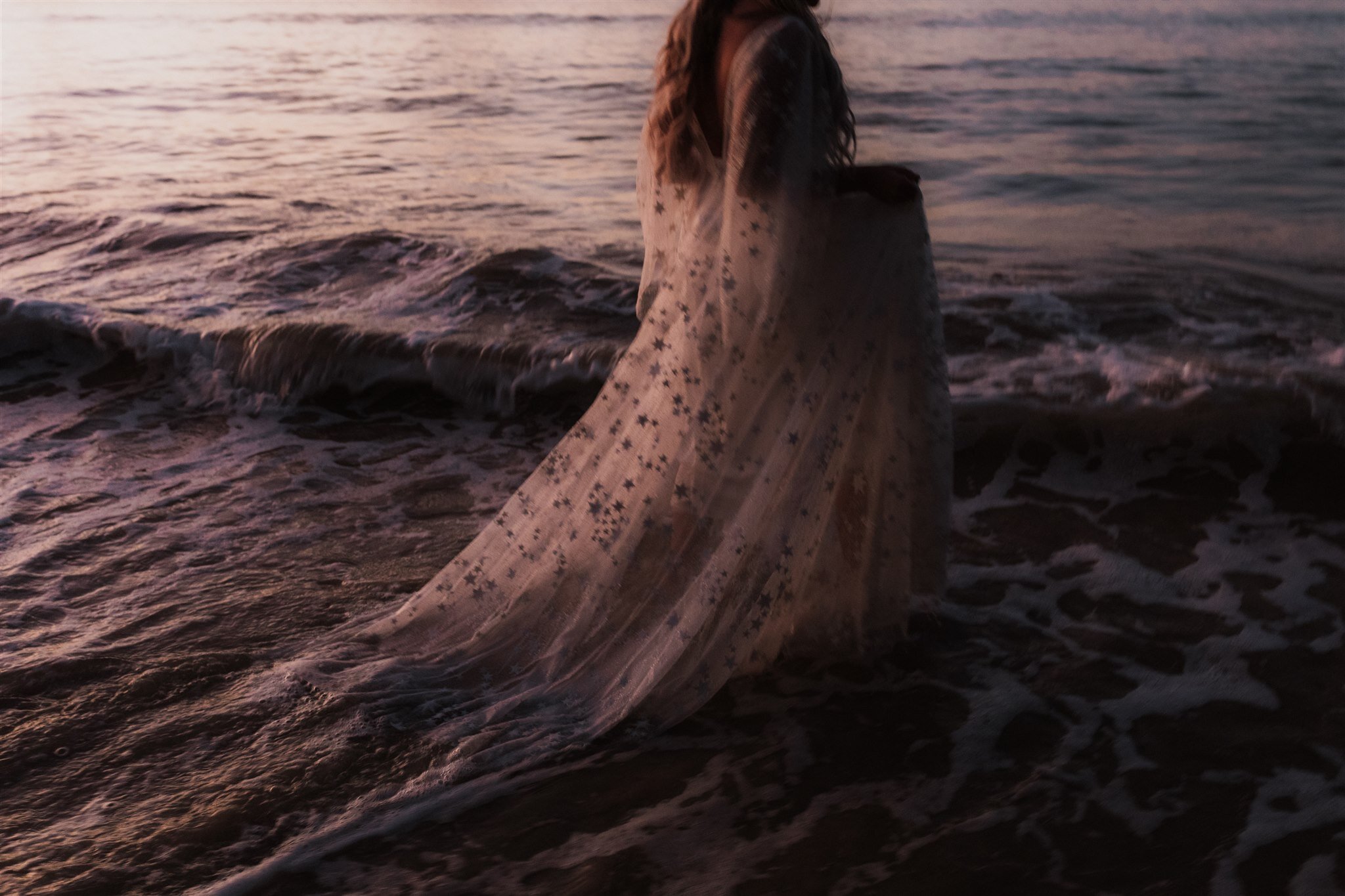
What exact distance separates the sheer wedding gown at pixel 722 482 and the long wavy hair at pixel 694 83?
0.16 ft

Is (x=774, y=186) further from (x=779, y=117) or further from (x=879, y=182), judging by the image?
(x=879, y=182)

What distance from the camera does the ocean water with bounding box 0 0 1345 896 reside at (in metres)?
2.53

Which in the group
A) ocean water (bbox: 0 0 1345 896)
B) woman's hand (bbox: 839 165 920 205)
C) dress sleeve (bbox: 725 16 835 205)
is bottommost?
ocean water (bbox: 0 0 1345 896)

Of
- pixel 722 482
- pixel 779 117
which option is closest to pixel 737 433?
pixel 722 482

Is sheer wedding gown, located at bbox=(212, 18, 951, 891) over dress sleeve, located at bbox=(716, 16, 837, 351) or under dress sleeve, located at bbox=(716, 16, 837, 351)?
under

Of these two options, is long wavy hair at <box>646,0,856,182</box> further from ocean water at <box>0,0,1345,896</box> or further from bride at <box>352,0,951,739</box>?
ocean water at <box>0,0,1345,896</box>

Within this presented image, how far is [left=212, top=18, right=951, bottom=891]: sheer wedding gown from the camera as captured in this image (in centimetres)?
270

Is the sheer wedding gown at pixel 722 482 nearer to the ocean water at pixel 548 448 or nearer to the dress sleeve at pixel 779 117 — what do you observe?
the dress sleeve at pixel 779 117

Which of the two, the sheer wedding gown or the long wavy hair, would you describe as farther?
the sheer wedding gown

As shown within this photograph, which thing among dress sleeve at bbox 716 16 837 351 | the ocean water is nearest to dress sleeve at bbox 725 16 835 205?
dress sleeve at bbox 716 16 837 351

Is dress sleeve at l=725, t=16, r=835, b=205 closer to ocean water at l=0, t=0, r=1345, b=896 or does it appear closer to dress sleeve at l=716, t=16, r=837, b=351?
dress sleeve at l=716, t=16, r=837, b=351

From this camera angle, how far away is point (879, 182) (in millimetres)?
2689

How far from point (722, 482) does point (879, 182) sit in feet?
2.77

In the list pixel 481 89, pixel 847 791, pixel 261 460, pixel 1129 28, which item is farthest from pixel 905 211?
pixel 1129 28
